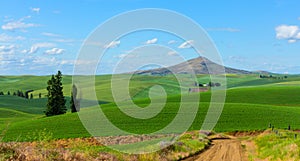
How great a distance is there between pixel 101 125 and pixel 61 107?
103 ft

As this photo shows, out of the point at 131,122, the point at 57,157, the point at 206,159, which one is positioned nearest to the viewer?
the point at 57,157

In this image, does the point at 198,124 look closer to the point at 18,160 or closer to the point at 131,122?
the point at 131,122

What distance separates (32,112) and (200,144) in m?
78.0

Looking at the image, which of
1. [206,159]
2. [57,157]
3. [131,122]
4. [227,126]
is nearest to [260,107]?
[227,126]

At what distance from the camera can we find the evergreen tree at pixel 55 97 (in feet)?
231

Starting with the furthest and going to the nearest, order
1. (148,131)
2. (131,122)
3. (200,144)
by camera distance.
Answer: (131,122)
(148,131)
(200,144)

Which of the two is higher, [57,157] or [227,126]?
[57,157]

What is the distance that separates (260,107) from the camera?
6300 cm

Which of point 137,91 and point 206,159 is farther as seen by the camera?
point 137,91

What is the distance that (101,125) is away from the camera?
1719 inches


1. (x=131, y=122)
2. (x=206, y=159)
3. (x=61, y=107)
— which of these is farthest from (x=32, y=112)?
(x=206, y=159)

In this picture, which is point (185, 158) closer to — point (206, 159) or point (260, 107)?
point (206, 159)

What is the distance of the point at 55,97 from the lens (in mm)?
71125

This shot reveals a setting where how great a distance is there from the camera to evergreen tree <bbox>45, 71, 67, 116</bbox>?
70500 mm
